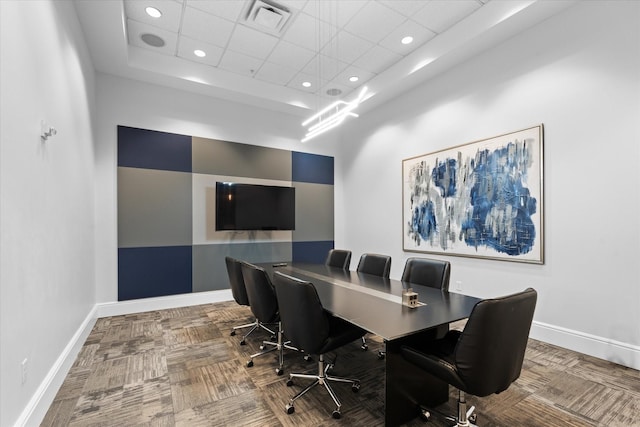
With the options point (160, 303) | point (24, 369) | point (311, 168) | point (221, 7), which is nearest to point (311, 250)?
point (311, 168)

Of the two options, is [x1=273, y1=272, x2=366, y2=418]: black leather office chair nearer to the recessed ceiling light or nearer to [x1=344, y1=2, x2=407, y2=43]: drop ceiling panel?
[x1=344, y1=2, x2=407, y2=43]: drop ceiling panel

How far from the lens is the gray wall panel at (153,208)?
450 cm

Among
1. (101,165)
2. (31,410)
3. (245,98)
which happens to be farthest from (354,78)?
(31,410)

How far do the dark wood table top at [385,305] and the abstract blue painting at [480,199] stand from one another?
1635 mm

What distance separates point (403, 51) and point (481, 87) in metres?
1.24

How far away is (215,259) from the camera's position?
16.9ft

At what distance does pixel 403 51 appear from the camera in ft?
14.3

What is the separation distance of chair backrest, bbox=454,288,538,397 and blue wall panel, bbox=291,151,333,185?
192 inches

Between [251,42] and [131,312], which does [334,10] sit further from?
[131,312]

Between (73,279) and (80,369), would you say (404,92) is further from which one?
(80,369)

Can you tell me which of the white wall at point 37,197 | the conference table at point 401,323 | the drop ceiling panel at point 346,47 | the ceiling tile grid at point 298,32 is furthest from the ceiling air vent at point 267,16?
the conference table at point 401,323

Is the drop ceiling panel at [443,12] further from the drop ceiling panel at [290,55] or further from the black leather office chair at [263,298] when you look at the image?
the black leather office chair at [263,298]

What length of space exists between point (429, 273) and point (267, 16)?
3527mm

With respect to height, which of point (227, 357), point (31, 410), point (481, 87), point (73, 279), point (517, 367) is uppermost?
point (481, 87)
